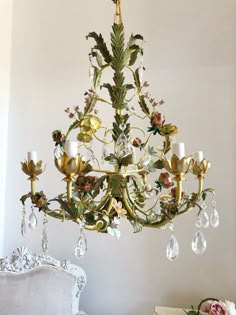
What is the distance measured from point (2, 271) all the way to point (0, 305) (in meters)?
0.19

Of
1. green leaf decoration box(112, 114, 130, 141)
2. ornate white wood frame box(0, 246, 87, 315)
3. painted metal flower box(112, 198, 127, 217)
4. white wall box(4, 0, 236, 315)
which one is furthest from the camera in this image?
white wall box(4, 0, 236, 315)

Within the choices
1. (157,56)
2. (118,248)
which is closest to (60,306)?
(118,248)

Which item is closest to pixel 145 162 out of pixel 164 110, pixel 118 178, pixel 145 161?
pixel 145 161

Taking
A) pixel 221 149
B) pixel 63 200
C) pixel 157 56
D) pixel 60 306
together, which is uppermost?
pixel 157 56

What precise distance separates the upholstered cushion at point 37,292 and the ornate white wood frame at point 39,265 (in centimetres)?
3

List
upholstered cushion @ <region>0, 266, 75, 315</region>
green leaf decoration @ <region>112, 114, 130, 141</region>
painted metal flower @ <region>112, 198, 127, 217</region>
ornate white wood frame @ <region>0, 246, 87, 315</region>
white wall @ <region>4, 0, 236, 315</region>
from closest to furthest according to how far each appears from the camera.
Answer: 1. painted metal flower @ <region>112, 198, 127, 217</region>
2. green leaf decoration @ <region>112, 114, 130, 141</region>
3. upholstered cushion @ <region>0, 266, 75, 315</region>
4. ornate white wood frame @ <region>0, 246, 87, 315</region>
5. white wall @ <region>4, 0, 236, 315</region>

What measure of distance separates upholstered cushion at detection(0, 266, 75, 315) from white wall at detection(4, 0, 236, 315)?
0.90 ft

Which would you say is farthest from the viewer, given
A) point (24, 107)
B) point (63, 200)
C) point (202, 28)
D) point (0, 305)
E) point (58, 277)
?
point (24, 107)

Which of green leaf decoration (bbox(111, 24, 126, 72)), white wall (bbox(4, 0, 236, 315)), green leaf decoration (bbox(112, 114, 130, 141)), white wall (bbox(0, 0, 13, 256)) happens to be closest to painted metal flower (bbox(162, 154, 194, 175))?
green leaf decoration (bbox(112, 114, 130, 141))

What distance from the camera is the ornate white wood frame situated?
2123 millimetres

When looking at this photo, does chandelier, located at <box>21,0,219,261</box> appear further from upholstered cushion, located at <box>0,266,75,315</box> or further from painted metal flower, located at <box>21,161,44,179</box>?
upholstered cushion, located at <box>0,266,75,315</box>

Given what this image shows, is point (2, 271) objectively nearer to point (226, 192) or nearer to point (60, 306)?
point (60, 306)

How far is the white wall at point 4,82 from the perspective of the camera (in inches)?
98.7

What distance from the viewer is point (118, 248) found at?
2342 millimetres
